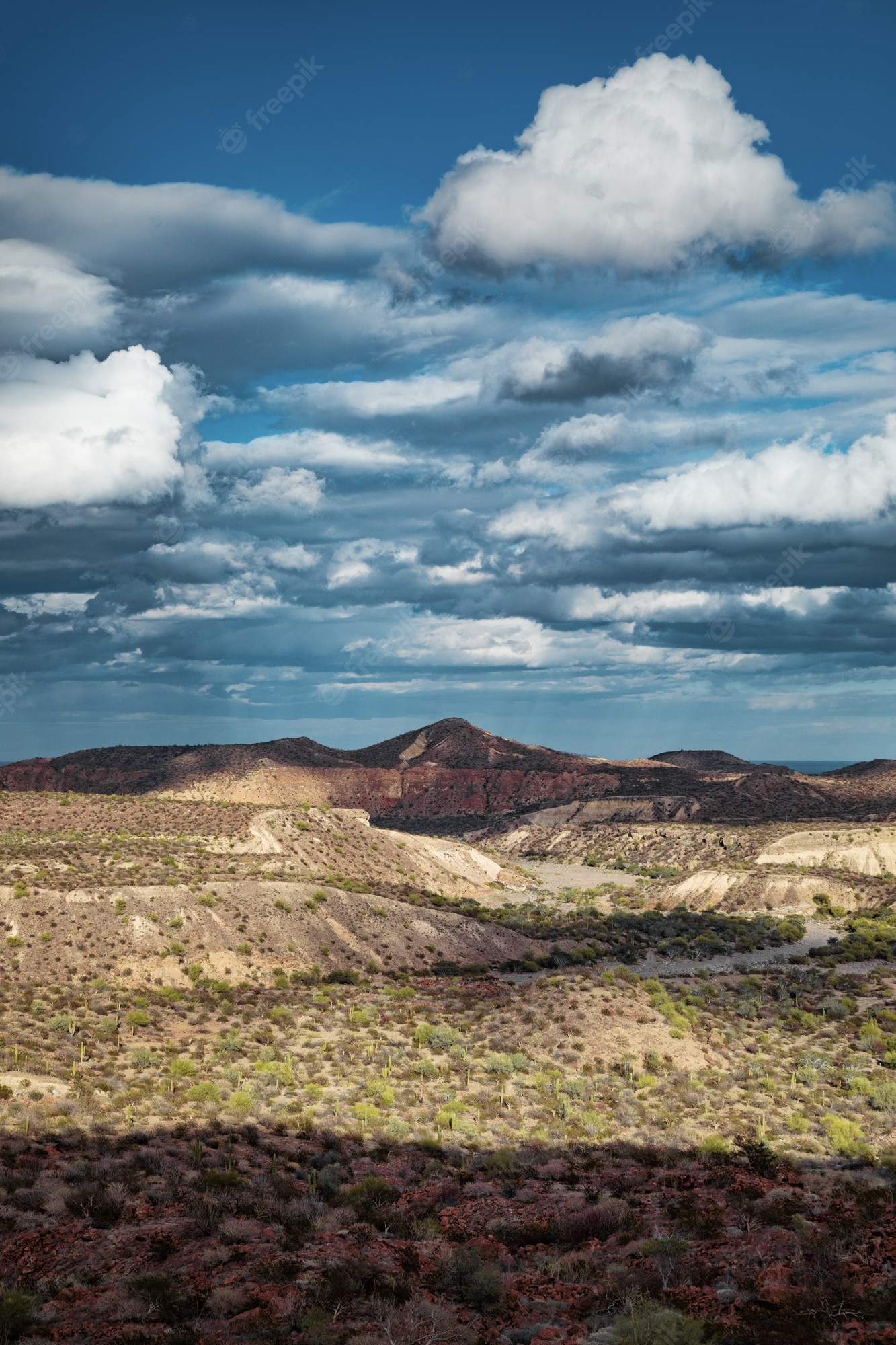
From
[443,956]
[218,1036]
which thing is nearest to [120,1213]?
[218,1036]

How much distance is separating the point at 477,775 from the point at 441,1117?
14454 cm

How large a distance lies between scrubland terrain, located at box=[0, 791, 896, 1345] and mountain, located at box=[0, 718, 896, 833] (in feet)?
213

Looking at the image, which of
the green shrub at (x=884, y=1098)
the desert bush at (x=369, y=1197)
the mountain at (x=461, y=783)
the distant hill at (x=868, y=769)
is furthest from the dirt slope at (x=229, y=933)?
the distant hill at (x=868, y=769)

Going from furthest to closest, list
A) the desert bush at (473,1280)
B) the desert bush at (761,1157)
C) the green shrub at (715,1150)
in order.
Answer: the green shrub at (715,1150) < the desert bush at (761,1157) < the desert bush at (473,1280)

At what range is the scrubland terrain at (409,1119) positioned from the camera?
52.1ft

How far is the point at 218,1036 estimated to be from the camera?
123 feet

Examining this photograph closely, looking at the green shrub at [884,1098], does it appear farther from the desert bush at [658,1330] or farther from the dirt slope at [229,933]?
the dirt slope at [229,933]

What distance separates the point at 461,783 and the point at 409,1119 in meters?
143

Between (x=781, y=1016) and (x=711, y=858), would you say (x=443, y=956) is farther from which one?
(x=711, y=858)

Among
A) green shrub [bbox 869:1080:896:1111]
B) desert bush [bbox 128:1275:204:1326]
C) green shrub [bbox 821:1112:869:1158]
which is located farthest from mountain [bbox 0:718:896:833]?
desert bush [bbox 128:1275:204:1326]

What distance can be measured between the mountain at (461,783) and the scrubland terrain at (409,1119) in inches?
2557

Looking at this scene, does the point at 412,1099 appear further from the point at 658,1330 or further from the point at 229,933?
the point at 229,933

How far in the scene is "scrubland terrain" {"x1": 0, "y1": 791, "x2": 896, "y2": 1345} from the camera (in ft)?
52.1

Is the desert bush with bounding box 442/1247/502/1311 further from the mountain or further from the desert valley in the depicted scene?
the mountain
